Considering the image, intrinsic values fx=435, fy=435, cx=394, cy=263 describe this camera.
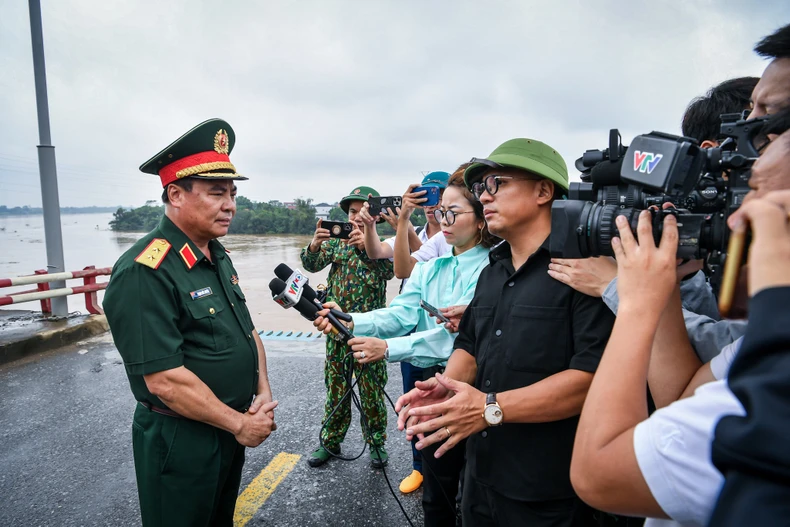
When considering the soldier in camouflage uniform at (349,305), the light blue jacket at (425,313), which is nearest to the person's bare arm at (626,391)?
the light blue jacket at (425,313)

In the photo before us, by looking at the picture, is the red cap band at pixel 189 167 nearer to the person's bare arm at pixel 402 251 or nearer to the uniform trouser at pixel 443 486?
the person's bare arm at pixel 402 251

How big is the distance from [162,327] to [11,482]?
2418 mm

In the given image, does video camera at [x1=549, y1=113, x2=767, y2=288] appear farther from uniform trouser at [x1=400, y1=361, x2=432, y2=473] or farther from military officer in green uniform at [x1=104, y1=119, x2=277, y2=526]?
uniform trouser at [x1=400, y1=361, x2=432, y2=473]

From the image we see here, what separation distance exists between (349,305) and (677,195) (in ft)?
8.57

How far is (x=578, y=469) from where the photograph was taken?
867mm

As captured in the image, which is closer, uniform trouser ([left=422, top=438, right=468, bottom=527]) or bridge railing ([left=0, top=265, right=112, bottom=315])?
uniform trouser ([left=422, top=438, right=468, bottom=527])

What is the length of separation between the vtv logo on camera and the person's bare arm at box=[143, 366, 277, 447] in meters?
1.80

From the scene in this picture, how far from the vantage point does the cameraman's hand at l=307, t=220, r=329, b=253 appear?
3562 millimetres

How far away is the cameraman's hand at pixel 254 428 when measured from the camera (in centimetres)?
194

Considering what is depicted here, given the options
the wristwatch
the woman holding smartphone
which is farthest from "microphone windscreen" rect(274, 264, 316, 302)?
the wristwatch

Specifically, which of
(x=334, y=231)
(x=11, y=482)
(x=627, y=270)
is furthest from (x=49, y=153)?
(x=627, y=270)

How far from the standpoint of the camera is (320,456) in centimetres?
325

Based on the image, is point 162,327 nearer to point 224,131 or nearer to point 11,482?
point 224,131

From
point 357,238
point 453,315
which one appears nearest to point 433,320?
point 453,315
